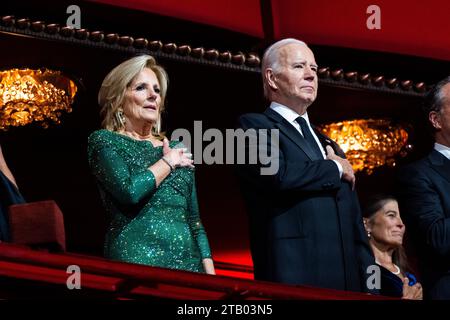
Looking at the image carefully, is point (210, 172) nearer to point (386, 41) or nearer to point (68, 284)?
point (386, 41)

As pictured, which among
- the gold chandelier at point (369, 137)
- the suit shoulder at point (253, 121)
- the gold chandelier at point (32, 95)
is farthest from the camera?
the gold chandelier at point (369, 137)

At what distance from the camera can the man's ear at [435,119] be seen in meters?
3.63

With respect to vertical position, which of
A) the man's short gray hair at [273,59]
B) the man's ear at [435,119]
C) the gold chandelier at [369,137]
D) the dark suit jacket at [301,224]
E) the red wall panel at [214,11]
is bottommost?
the dark suit jacket at [301,224]

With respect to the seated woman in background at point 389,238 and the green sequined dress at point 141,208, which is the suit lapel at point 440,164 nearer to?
the seated woman in background at point 389,238

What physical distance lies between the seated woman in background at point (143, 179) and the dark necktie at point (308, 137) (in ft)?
0.96

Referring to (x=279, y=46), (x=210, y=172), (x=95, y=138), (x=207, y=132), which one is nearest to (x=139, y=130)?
(x=95, y=138)

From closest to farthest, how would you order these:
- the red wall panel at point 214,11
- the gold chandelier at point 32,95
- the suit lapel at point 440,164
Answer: the suit lapel at point 440,164
the red wall panel at point 214,11
the gold chandelier at point 32,95

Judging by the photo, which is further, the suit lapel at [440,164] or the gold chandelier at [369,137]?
the gold chandelier at [369,137]

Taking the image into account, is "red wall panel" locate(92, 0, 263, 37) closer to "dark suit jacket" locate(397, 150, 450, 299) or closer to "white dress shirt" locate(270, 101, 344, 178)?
"white dress shirt" locate(270, 101, 344, 178)

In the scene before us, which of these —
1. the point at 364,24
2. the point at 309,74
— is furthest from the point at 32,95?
the point at 309,74

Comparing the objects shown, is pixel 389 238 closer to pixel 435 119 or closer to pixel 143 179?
pixel 435 119

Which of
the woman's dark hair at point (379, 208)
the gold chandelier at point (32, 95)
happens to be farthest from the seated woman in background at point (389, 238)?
the gold chandelier at point (32, 95)

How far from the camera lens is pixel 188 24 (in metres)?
4.32

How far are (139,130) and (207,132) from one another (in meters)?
1.39
